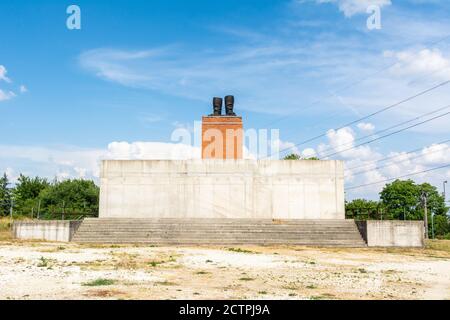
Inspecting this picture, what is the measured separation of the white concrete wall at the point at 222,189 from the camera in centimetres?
3017

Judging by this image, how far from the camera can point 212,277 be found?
1177 cm

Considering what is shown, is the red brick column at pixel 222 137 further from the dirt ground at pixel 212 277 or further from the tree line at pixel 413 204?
the tree line at pixel 413 204

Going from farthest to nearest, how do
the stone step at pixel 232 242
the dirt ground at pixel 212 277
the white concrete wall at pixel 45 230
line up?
the white concrete wall at pixel 45 230, the stone step at pixel 232 242, the dirt ground at pixel 212 277

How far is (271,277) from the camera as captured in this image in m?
11.9

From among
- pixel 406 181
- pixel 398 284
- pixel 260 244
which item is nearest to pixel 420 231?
pixel 260 244

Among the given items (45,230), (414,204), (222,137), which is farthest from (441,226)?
(45,230)

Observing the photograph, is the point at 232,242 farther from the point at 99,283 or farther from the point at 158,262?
the point at 99,283

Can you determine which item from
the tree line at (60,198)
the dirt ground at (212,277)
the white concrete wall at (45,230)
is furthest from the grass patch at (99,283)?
the tree line at (60,198)

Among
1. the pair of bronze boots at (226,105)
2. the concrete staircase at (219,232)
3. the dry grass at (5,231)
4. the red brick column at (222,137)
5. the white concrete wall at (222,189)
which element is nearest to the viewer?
the concrete staircase at (219,232)

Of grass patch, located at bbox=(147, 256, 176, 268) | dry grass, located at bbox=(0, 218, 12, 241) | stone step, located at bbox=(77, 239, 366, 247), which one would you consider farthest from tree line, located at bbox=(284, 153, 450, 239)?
grass patch, located at bbox=(147, 256, 176, 268)

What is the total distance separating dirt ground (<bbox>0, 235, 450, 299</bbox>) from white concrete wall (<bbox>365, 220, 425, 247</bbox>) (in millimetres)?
7319

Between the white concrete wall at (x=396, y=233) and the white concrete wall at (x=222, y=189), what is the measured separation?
5.27m

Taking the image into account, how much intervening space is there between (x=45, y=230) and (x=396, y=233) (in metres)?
21.1

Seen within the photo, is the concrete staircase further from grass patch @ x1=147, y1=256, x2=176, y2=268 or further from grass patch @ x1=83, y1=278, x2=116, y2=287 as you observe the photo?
grass patch @ x1=83, y1=278, x2=116, y2=287
